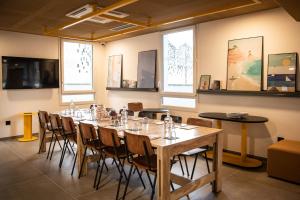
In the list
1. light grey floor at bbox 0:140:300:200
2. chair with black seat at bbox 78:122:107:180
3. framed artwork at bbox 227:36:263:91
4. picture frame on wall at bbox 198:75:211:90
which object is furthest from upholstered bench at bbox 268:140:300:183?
chair with black seat at bbox 78:122:107:180

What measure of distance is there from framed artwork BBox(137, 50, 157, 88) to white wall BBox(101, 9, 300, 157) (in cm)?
114

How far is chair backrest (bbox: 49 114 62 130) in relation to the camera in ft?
14.1

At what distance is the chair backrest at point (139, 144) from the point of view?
2.64 metres

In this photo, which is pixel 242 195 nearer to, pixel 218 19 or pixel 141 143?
pixel 141 143

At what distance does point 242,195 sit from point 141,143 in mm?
1539

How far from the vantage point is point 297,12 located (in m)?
3.30

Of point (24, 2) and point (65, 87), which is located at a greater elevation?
point (24, 2)

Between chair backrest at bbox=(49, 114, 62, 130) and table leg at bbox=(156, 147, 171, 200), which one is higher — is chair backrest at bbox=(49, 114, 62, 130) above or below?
above

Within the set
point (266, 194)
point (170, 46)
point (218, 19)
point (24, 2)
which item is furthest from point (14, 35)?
point (266, 194)

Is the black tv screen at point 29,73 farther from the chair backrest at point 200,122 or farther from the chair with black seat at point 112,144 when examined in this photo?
the chair backrest at point 200,122

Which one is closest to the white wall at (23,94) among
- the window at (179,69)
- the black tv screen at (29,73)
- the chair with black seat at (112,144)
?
the black tv screen at (29,73)

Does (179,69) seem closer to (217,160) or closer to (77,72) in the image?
(217,160)

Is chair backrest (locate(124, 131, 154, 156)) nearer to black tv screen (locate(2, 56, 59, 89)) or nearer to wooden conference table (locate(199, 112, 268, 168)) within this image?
wooden conference table (locate(199, 112, 268, 168))

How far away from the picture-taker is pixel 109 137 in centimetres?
311
